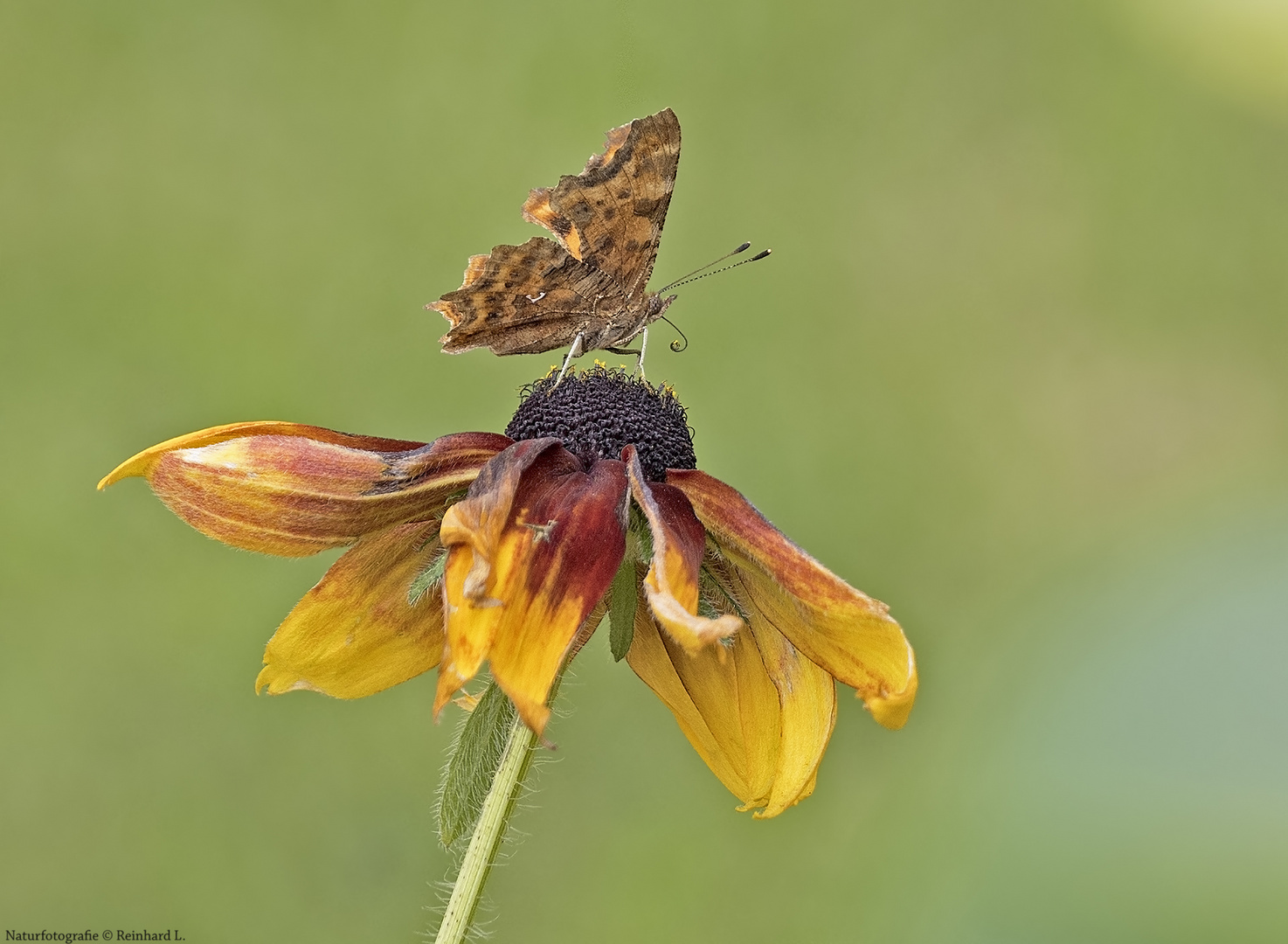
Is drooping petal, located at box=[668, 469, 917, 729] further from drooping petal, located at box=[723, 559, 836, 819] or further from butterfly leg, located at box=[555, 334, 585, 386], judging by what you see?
butterfly leg, located at box=[555, 334, 585, 386]

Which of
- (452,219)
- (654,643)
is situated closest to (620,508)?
(654,643)

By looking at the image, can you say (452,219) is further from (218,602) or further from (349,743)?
(349,743)

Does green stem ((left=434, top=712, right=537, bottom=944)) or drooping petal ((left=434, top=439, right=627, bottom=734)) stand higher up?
drooping petal ((left=434, top=439, right=627, bottom=734))

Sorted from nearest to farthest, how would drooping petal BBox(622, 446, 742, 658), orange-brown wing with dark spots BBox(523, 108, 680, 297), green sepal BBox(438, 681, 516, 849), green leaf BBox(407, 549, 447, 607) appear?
1. drooping petal BBox(622, 446, 742, 658)
2. green sepal BBox(438, 681, 516, 849)
3. green leaf BBox(407, 549, 447, 607)
4. orange-brown wing with dark spots BBox(523, 108, 680, 297)

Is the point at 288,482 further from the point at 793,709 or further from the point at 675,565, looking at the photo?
the point at 793,709

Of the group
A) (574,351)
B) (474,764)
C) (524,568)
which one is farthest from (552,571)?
(574,351)

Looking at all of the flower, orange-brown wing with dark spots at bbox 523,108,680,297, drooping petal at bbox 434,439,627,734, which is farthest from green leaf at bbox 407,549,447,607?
orange-brown wing with dark spots at bbox 523,108,680,297

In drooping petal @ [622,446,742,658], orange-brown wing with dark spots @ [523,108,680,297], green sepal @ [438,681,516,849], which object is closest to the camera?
drooping petal @ [622,446,742,658]

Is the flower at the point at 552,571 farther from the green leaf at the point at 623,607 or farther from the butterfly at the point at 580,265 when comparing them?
the butterfly at the point at 580,265
